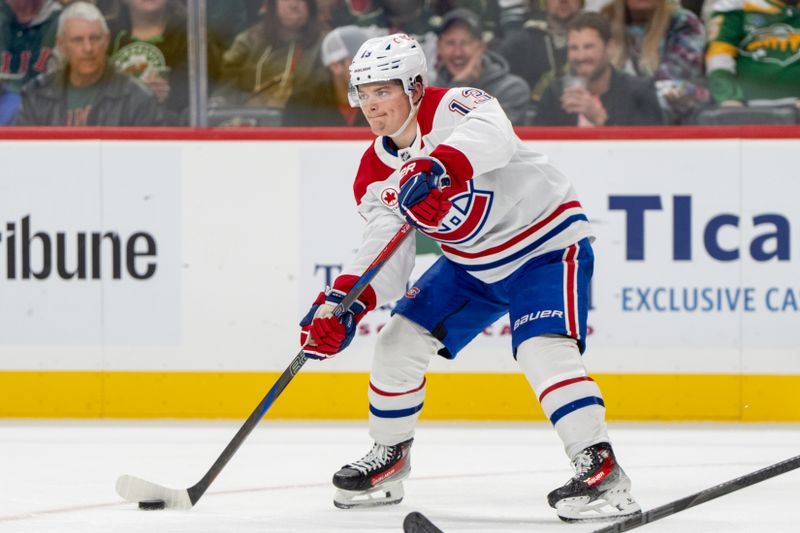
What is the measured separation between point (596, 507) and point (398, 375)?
1.82ft

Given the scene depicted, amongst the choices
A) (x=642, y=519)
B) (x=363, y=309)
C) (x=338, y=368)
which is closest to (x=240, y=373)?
(x=338, y=368)

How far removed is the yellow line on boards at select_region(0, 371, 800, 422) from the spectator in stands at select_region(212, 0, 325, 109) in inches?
36.4

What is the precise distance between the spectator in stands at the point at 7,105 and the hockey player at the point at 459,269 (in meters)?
1.92

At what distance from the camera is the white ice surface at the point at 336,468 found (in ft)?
9.52

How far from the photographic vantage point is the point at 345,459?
153 inches

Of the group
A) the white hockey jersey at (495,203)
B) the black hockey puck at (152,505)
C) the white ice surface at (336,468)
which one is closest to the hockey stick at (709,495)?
the white ice surface at (336,468)

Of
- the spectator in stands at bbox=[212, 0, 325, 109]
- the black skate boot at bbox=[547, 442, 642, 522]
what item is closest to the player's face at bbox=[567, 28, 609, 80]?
the spectator in stands at bbox=[212, 0, 325, 109]

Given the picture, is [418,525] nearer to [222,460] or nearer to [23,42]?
[222,460]

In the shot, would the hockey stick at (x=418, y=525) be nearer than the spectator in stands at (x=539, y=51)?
Yes

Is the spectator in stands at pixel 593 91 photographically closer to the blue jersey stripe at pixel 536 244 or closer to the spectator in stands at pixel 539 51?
the spectator in stands at pixel 539 51

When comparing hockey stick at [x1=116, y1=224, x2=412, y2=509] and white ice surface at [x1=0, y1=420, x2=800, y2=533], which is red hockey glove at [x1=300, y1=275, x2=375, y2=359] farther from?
white ice surface at [x1=0, y1=420, x2=800, y2=533]

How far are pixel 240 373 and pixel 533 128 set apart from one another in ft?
4.05

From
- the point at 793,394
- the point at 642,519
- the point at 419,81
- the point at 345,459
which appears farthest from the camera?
the point at 793,394

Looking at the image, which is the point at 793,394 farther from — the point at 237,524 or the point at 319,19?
the point at 237,524
